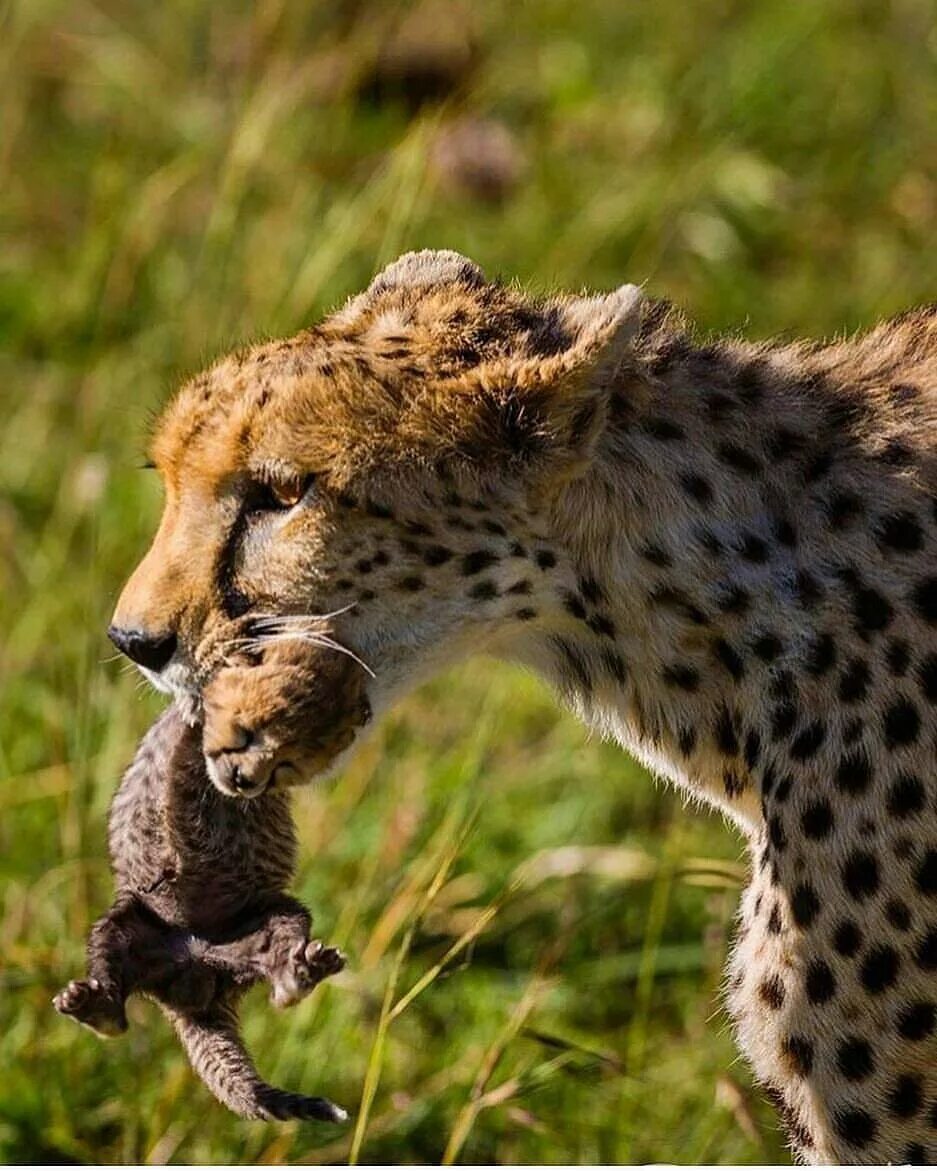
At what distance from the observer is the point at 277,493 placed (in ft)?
10.3

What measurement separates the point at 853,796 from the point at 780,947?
0.22 meters

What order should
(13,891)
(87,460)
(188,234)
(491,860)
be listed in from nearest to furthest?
1. (13,891)
2. (491,860)
3. (87,460)
4. (188,234)

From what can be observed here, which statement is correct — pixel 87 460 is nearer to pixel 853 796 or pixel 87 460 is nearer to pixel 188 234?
pixel 188 234

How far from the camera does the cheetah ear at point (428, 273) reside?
3.38 metres

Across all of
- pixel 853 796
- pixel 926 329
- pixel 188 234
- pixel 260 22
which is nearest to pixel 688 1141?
pixel 853 796

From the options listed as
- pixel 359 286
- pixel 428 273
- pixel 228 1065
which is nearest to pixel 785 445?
pixel 428 273

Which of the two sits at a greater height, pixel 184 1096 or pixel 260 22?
pixel 260 22

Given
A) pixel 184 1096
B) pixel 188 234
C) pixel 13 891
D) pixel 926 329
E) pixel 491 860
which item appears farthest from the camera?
pixel 188 234

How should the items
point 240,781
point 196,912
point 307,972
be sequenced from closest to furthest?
point 307,972 < point 240,781 < point 196,912

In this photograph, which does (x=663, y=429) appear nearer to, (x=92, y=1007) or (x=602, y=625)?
(x=602, y=625)

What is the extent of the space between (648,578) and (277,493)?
496mm

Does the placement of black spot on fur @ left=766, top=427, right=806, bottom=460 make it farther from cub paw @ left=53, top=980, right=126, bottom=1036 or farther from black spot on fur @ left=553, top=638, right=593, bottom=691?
cub paw @ left=53, top=980, right=126, bottom=1036

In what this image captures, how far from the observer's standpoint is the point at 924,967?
311 centimetres

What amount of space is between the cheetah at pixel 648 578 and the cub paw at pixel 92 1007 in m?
0.30
